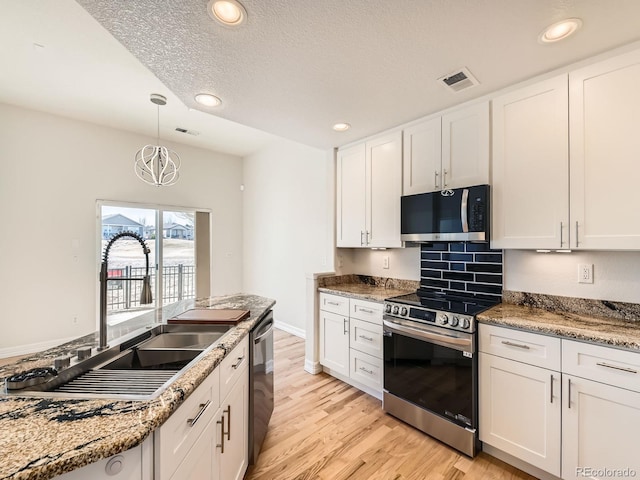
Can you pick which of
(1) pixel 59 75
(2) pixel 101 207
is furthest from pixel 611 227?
(2) pixel 101 207

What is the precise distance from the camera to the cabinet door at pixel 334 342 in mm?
2791

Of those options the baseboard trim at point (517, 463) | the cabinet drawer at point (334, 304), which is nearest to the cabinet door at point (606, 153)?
the baseboard trim at point (517, 463)

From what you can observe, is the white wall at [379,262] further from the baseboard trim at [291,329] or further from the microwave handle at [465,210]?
the baseboard trim at [291,329]

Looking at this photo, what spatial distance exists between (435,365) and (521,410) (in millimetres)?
520

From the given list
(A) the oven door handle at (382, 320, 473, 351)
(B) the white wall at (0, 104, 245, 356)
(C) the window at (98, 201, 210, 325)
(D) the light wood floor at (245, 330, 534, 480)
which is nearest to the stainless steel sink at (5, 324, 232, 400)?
(D) the light wood floor at (245, 330, 534, 480)

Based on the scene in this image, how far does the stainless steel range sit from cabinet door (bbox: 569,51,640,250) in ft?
2.73

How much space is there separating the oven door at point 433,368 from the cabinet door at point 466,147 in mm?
1183

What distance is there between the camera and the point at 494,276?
7.59 ft

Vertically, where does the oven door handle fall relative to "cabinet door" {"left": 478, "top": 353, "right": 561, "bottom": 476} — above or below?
above

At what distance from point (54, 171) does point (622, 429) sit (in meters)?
5.94

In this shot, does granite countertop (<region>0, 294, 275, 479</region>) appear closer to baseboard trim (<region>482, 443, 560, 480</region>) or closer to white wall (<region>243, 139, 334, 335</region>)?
baseboard trim (<region>482, 443, 560, 480</region>)

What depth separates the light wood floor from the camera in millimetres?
1759

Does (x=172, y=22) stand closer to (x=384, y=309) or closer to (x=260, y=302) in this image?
(x=260, y=302)

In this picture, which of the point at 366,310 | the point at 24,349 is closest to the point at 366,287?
the point at 366,310
